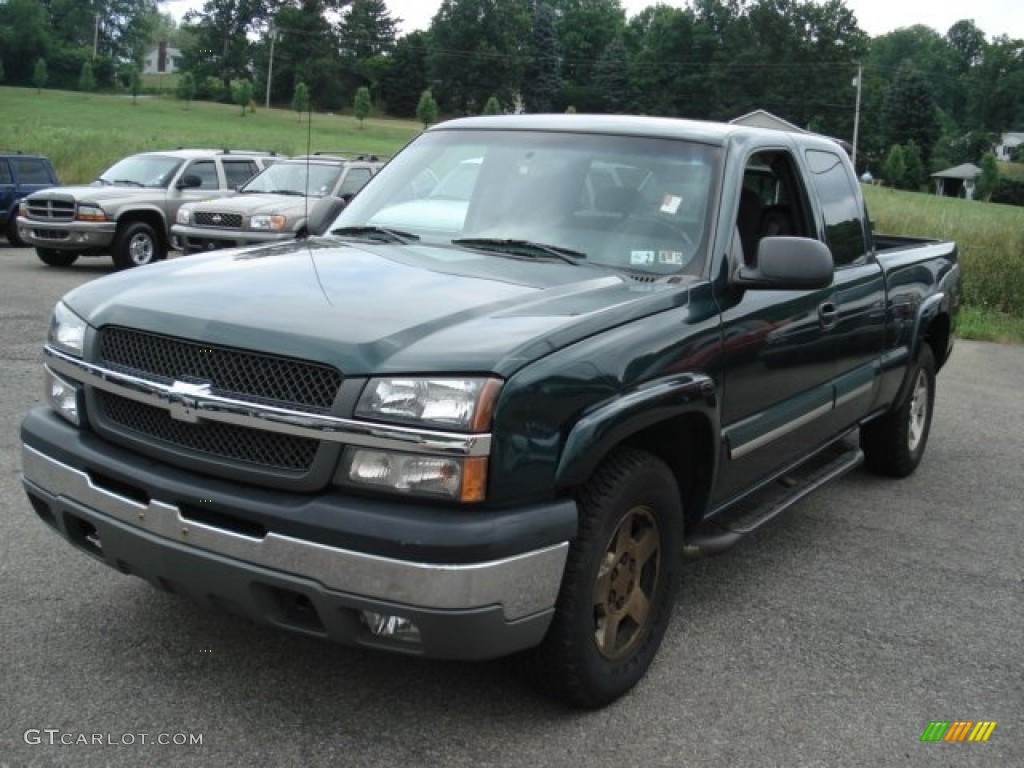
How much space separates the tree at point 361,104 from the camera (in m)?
68.2

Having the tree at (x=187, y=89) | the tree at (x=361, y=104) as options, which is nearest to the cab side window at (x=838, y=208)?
the tree at (x=361, y=104)

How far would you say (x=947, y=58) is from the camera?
446 feet

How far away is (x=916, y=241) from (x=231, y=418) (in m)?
5.35

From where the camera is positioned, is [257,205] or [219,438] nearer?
[219,438]

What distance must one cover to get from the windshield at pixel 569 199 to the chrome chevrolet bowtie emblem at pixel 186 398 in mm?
1390

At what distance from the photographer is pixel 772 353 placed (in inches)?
161

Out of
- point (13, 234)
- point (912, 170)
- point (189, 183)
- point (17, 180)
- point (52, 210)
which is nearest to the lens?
point (52, 210)

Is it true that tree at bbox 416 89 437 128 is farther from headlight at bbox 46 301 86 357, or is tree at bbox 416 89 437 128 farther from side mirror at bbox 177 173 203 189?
headlight at bbox 46 301 86 357

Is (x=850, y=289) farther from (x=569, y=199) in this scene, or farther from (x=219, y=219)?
(x=219, y=219)

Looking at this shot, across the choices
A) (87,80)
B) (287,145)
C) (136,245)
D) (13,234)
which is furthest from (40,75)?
→ (136,245)

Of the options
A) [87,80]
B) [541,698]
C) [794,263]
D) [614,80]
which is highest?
[614,80]

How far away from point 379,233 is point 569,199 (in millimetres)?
792

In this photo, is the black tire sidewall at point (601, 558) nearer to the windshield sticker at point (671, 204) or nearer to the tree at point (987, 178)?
the windshield sticker at point (671, 204)

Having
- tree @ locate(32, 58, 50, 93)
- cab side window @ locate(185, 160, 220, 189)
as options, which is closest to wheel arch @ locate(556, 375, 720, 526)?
cab side window @ locate(185, 160, 220, 189)
